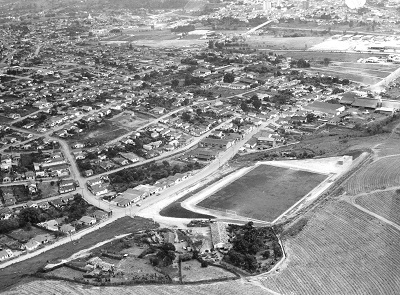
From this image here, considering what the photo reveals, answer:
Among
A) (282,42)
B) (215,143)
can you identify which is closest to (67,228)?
(215,143)

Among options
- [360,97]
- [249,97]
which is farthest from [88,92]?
[360,97]

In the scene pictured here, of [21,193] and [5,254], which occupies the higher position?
[5,254]

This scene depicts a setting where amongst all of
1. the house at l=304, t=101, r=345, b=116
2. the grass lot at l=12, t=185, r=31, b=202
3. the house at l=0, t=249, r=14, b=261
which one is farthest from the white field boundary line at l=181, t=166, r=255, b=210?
the house at l=304, t=101, r=345, b=116

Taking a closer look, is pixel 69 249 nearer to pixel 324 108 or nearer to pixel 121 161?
pixel 121 161

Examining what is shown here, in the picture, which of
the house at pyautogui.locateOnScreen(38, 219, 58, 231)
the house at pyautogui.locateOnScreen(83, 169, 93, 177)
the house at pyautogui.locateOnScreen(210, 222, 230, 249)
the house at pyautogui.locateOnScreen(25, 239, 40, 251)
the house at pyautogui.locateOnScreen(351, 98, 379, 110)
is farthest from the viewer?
the house at pyautogui.locateOnScreen(351, 98, 379, 110)

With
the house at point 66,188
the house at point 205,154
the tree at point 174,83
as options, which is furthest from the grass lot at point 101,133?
the tree at point 174,83

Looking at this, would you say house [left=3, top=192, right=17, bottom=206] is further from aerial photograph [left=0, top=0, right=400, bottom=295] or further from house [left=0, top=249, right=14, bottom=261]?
house [left=0, top=249, right=14, bottom=261]
